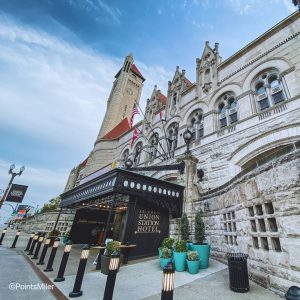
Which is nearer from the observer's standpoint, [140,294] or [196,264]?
[140,294]

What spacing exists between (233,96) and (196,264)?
11.1 m

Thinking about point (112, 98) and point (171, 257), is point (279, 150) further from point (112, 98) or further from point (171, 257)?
point (112, 98)

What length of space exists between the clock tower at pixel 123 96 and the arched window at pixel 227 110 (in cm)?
2220

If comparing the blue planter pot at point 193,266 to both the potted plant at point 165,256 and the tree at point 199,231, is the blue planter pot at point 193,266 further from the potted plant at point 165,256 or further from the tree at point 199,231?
the tree at point 199,231

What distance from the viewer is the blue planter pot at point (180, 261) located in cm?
570

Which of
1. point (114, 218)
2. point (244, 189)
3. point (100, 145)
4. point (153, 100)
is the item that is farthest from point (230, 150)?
point (100, 145)

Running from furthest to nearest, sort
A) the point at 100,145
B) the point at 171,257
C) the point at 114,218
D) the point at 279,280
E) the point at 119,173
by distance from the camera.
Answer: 1. the point at 100,145
2. the point at 114,218
3. the point at 119,173
4. the point at 171,257
5. the point at 279,280

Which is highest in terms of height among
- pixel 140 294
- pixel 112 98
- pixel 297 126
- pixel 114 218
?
pixel 112 98

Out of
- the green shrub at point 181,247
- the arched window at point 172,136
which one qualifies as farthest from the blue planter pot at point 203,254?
the arched window at point 172,136

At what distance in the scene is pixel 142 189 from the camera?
835cm

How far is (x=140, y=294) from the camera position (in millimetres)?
4070

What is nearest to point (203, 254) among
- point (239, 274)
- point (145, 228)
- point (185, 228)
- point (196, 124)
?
point (185, 228)

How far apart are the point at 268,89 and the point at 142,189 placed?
376 inches

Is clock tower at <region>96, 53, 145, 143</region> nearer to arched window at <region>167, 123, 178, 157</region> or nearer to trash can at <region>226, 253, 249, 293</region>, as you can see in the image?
arched window at <region>167, 123, 178, 157</region>
